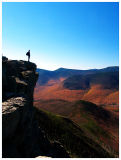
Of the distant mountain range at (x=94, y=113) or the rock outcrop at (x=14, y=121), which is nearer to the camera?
the rock outcrop at (x=14, y=121)

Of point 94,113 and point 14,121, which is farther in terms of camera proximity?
point 94,113

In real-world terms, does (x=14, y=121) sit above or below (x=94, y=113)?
above

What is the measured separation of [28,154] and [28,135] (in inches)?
80.1

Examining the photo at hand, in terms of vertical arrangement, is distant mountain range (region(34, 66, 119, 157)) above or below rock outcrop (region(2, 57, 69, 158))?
below

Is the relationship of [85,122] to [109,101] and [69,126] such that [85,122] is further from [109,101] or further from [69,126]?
[109,101]

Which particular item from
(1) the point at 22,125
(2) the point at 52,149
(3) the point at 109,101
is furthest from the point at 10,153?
(3) the point at 109,101

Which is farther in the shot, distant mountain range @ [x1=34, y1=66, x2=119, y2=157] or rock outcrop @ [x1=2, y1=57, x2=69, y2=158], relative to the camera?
distant mountain range @ [x1=34, y1=66, x2=119, y2=157]

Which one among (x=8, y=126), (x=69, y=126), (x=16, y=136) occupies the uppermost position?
(x=8, y=126)

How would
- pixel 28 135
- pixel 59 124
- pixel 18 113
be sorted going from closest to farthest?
pixel 18 113, pixel 28 135, pixel 59 124

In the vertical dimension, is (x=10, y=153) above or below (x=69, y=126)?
above

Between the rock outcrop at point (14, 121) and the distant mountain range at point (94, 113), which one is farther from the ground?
the rock outcrop at point (14, 121)

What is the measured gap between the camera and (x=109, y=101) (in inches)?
4855

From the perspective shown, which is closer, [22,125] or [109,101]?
[22,125]

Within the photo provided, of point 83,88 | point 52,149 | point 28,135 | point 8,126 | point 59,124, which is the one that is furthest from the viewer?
point 83,88
